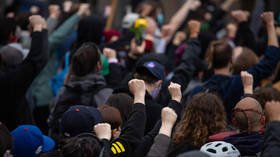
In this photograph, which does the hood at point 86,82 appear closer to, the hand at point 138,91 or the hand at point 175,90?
the hand at point 175,90

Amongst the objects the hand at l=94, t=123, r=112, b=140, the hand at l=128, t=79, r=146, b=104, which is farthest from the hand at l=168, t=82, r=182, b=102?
the hand at l=94, t=123, r=112, b=140

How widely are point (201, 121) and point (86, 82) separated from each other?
1.91m

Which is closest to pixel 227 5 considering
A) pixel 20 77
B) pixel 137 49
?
pixel 137 49

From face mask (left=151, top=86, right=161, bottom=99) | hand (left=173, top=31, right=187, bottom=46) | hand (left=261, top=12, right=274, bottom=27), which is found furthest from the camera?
hand (left=173, top=31, right=187, bottom=46)

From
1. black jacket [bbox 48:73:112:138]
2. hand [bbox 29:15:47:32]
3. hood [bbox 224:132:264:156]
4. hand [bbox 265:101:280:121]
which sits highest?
hand [bbox 29:15:47:32]

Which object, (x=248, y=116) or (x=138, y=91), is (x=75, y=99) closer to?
(x=138, y=91)

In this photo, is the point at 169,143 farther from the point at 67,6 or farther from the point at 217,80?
the point at 67,6

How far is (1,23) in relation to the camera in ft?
27.7

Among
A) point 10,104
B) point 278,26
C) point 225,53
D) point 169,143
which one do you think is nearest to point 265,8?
point 278,26

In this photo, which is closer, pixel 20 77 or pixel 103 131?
pixel 103 131

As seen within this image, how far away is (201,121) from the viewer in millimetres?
6047

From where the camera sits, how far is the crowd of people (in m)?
5.64

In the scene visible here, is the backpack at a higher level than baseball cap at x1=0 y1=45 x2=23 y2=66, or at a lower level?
lower

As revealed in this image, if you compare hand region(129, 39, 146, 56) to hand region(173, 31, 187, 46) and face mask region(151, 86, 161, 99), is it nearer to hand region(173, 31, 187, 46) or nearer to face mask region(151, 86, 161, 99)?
hand region(173, 31, 187, 46)
